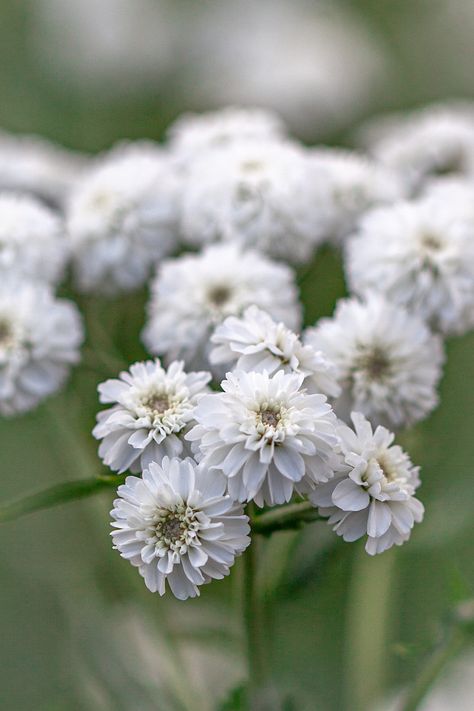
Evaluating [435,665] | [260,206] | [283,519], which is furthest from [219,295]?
[435,665]

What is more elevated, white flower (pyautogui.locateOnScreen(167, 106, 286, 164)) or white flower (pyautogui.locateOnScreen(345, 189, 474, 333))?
white flower (pyautogui.locateOnScreen(167, 106, 286, 164))

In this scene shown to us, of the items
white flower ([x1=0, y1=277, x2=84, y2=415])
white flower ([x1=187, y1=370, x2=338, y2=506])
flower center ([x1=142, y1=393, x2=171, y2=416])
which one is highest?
white flower ([x1=0, y1=277, x2=84, y2=415])

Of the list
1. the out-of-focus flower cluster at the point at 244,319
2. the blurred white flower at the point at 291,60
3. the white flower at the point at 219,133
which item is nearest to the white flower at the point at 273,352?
the out-of-focus flower cluster at the point at 244,319

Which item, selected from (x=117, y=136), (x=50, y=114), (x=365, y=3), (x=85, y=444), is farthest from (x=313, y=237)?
(x=365, y=3)

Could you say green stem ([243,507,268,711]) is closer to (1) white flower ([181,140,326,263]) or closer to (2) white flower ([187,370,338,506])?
(2) white flower ([187,370,338,506])

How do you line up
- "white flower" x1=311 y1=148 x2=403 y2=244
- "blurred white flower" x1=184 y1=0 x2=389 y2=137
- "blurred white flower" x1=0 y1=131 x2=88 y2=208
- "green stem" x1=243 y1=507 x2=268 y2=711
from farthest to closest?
1. "blurred white flower" x1=184 y1=0 x2=389 y2=137
2. "blurred white flower" x1=0 y1=131 x2=88 y2=208
3. "white flower" x1=311 y1=148 x2=403 y2=244
4. "green stem" x1=243 y1=507 x2=268 y2=711

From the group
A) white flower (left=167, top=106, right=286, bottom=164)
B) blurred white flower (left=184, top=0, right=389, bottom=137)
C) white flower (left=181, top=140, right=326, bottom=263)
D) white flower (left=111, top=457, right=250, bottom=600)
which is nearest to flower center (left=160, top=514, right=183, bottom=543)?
white flower (left=111, top=457, right=250, bottom=600)

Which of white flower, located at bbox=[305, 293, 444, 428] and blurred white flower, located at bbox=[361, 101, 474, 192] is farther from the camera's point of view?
blurred white flower, located at bbox=[361, 101, 474, 192]
